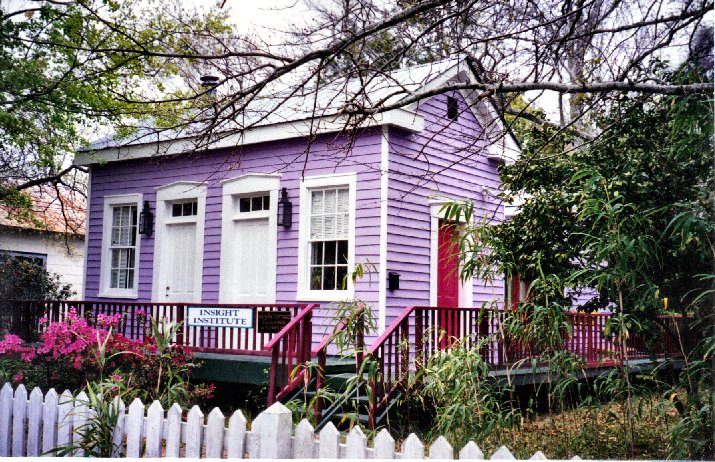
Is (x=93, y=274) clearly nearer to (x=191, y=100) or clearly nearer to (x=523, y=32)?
(x=191, y=100)

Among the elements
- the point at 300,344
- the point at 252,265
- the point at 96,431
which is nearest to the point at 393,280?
the point at 300,344

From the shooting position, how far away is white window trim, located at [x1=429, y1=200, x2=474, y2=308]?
4980 mm

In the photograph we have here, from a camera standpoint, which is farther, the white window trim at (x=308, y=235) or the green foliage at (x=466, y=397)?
the white window trim at (x=308, y=235)

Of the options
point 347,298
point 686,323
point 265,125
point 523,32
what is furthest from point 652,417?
point 265,125

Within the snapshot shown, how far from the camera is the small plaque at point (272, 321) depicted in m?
4.65

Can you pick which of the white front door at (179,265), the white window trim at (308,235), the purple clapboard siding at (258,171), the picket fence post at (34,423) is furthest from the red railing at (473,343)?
the picket fence post at (34,423)

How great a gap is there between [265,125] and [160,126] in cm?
69

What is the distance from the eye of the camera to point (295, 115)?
4.73 m

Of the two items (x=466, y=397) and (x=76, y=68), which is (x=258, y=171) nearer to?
(x=76, y=68)

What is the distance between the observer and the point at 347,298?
15.9 feet

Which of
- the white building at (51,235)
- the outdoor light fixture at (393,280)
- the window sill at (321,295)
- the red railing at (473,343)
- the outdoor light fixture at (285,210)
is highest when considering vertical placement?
the outdoor light fixture at (285,210)

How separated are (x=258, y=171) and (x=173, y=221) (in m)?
0.68

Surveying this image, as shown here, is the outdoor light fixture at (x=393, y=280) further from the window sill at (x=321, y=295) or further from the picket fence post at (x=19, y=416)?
the picket fence post at (x=19, y=416)

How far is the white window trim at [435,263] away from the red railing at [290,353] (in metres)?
1.09
